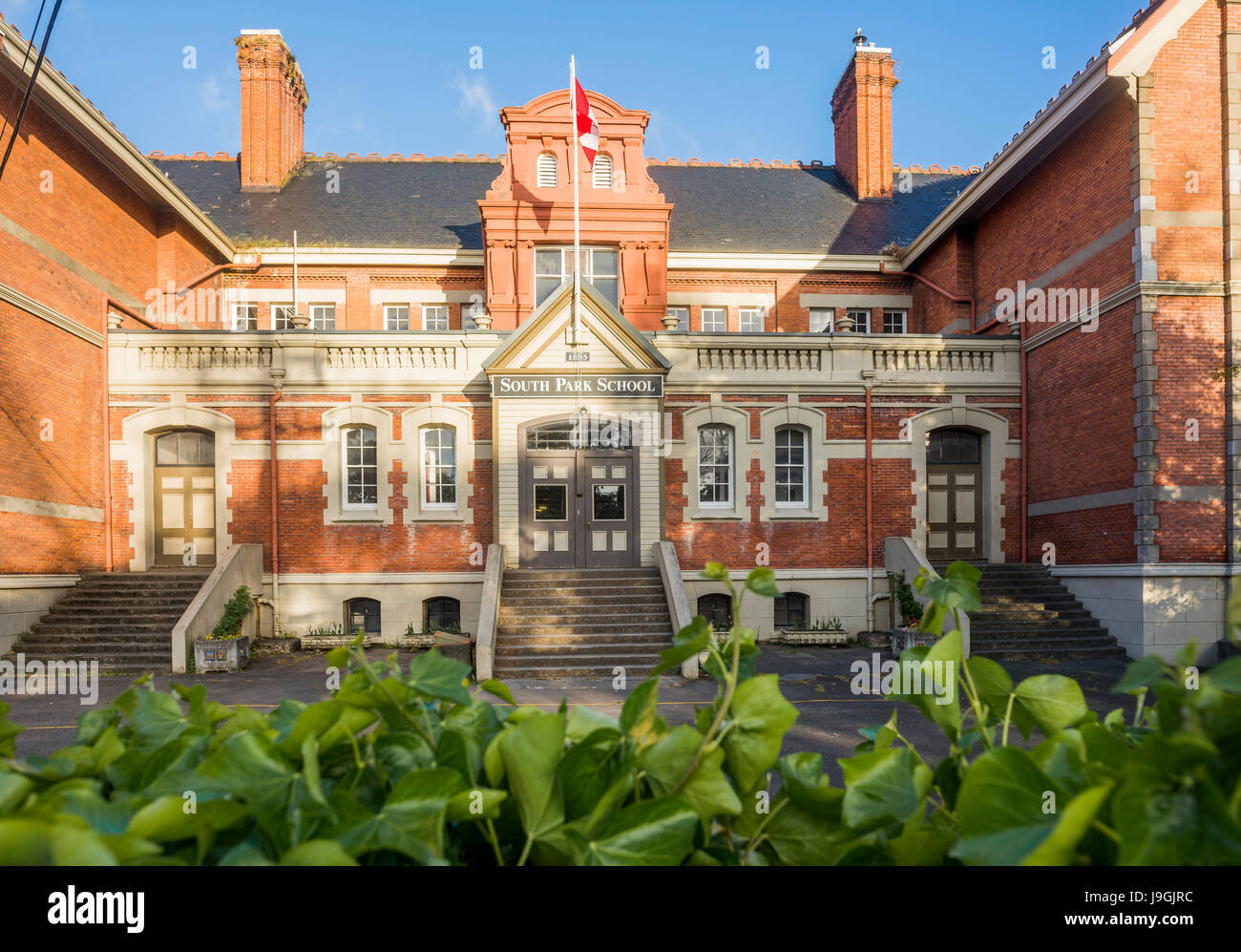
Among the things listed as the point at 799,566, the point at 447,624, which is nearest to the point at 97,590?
the point at 447,624

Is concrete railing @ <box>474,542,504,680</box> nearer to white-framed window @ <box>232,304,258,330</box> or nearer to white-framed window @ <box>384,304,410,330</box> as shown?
white-framed window @ <box>384,304,410,330</box>

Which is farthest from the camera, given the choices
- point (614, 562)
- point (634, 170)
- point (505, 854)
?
point (634, 170)

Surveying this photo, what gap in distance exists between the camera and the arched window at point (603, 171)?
1956cm

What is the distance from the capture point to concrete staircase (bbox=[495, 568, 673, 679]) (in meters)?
12.7

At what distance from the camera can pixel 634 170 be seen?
19.5m

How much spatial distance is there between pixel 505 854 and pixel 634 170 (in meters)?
20.6

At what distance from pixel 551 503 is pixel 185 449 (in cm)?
856

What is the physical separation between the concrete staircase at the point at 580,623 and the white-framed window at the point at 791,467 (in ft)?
12.7

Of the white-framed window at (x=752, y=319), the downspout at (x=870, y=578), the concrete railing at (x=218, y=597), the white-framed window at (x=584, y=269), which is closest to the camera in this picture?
the concrete railing at (x=218, y=597)

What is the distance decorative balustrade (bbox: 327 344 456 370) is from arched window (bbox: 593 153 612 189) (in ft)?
22.0

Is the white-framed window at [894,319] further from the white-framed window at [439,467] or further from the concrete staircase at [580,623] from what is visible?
the white-framed window at [439,467]

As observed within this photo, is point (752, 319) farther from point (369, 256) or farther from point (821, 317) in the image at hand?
point (369, 256)

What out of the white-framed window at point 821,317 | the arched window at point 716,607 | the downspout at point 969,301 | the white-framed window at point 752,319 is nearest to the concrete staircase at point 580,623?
the arched window at point 716,607
